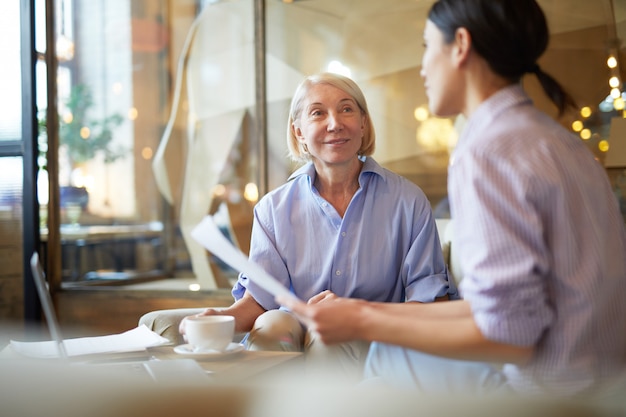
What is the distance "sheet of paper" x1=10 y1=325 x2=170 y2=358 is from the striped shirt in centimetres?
71

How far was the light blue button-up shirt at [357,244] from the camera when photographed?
179 centimetres

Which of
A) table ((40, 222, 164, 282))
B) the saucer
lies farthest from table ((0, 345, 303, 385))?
table ((40, 222, 164, 282))

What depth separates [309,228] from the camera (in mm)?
1873

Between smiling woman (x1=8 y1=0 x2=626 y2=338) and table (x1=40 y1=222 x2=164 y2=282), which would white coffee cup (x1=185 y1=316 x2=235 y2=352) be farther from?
table (x1=40 y1=222 x2=164 y2=282)

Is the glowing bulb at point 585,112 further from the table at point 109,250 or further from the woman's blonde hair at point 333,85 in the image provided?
the table at point 109,250

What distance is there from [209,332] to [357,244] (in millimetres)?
648

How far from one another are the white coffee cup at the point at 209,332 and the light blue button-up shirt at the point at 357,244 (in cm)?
50

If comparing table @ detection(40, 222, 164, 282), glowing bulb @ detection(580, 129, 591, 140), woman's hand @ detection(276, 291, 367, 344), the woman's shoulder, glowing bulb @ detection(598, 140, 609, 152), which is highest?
glowing bulb @ detection(580, 129, 591, 140)

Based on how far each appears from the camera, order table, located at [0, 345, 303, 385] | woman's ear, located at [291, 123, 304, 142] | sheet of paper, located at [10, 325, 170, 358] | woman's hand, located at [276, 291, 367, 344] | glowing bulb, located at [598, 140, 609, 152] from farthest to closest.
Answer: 1. glowing bulb, located at [598, 140, 609, 152]
2. woman's ear, located at [291, 123, 304, 142]
3. sheet of paper, located at [10, 325, 170, 358]
4. table, located at [0, 345, 303, 385]
5. woman's hand, located at [276, 291, 367, 344]

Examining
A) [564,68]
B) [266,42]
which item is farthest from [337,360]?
[266,42]

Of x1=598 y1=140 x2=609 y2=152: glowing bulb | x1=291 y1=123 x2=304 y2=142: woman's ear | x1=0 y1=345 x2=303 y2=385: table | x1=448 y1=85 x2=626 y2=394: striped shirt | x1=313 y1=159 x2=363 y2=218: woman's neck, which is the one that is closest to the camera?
x1=448 y1=85 x2=626 y2=394: striped shirt

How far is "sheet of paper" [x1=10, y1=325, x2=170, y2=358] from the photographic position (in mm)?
1274

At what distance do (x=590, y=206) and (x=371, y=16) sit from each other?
7.98 ft

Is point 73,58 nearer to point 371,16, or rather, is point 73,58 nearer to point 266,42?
point 266,42
